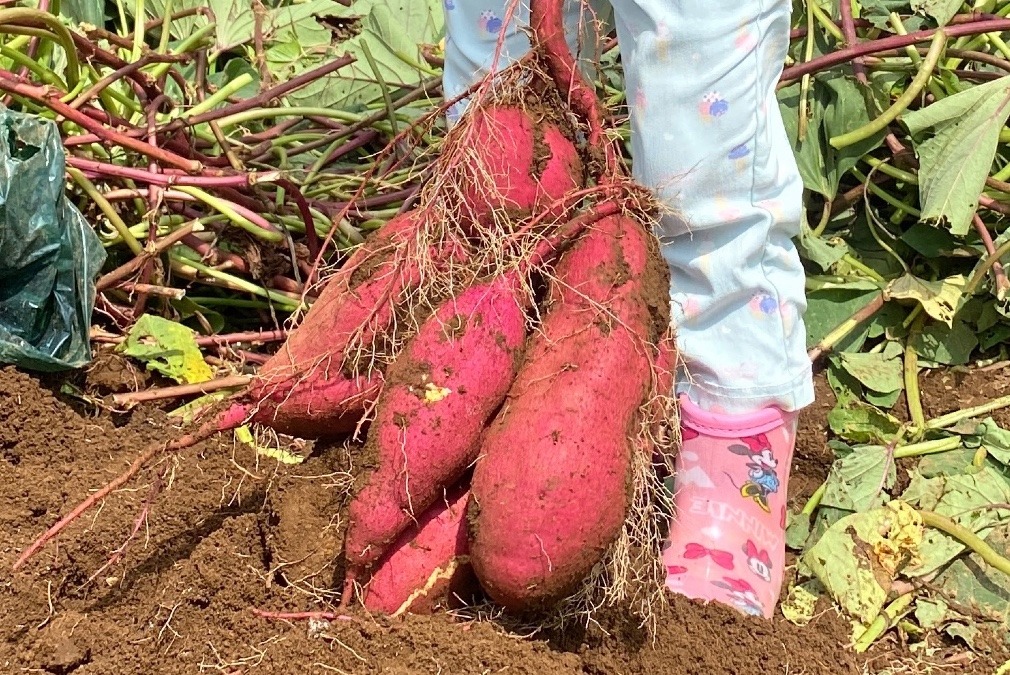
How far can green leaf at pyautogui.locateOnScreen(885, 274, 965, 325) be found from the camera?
4.46ft

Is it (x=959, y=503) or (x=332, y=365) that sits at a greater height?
(x=332, y=365)

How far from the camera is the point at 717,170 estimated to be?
984 mm

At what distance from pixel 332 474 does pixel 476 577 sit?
0.69 ft

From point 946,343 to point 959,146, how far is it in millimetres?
313

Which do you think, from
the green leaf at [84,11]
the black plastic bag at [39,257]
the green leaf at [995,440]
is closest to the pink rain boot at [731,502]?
the green leaf at [995,440]

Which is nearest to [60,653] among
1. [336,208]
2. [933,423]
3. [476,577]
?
[476,577]

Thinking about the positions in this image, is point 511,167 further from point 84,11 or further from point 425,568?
point 84,11

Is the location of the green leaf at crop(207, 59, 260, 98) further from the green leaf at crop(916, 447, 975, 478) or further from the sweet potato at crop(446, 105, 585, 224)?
the green leaf at crop(916, 447, 975, 478)

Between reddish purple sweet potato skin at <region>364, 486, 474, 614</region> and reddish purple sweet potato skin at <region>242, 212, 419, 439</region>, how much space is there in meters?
0.16

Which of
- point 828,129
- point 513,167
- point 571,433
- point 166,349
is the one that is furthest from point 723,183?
point 166,349

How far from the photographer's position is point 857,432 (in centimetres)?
128

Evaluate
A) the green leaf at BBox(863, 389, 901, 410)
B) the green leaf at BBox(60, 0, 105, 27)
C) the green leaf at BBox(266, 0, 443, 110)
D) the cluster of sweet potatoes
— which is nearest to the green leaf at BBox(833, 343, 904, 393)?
the green leaf at BBox(863, 389, 901, 410)

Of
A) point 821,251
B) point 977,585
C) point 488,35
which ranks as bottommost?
point 977,585

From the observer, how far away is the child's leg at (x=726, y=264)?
94 centimetres
